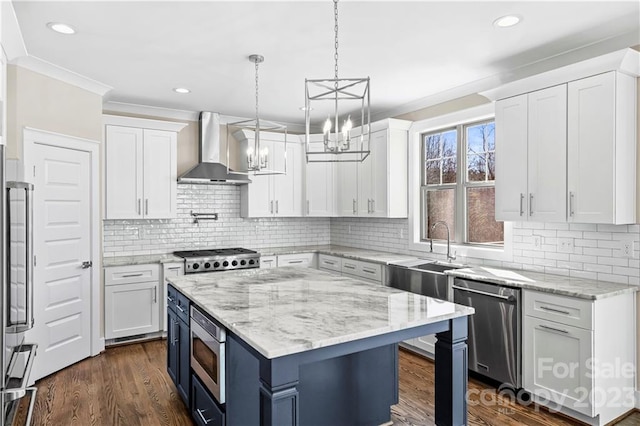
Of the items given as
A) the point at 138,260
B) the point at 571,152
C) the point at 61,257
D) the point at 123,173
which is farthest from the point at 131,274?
the point at 571,152

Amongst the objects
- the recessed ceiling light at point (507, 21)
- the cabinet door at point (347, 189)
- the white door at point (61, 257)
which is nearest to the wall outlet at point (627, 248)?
the recessed ceiling light at point (507, 21)

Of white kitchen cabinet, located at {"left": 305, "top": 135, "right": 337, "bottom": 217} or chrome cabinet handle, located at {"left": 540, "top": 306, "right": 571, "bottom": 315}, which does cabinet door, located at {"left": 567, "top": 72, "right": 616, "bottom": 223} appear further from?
white kitchen cabinet, located at {"left": 305, "top": 135, "right": 337, "bottom": 217}

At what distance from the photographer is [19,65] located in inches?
137

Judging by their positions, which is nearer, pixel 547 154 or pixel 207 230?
pixel 547 154

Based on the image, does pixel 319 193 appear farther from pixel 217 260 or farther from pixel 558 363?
pixel 558 363

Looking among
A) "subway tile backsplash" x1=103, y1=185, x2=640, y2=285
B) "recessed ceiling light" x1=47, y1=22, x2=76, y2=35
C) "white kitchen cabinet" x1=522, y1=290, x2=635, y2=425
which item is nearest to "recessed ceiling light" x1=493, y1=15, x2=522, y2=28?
"subway tile backsplash" x1=103, y1=185, x2=640, y2=285

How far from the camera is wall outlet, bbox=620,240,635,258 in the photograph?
311 cm

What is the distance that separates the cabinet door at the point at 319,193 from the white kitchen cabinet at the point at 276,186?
0.48 ft

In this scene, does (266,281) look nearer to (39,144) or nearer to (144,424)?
(144,424)

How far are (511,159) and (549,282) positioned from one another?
3.43ft

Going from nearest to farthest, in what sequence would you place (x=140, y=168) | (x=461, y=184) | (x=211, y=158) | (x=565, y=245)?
(x=565, y=245) < (x=461, y=184) < (x=140, y=168) < (x=211, y=158)

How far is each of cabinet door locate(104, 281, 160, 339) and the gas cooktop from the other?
0.44 metres

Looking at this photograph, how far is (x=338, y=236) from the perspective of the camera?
255 inches

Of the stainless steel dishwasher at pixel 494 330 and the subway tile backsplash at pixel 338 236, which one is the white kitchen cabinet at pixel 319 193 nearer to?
the subway tile backsplash at pixel 338 236
